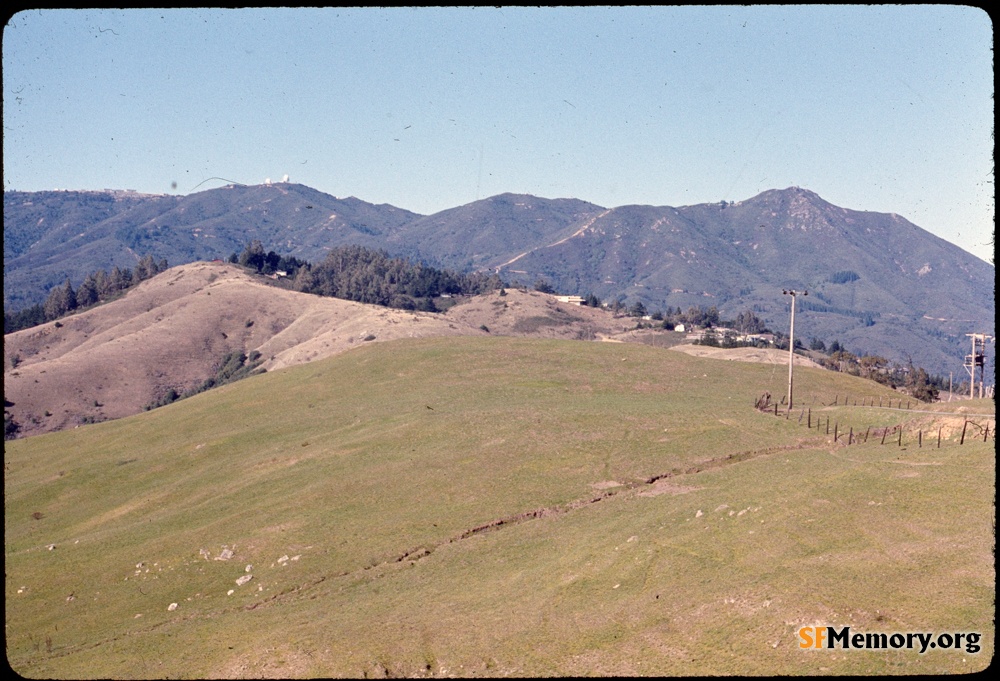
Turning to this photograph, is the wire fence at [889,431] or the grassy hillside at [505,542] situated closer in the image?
the grassy hillside at [505,542]

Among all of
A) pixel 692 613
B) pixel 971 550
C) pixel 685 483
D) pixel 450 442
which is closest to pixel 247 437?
pixel 450 442

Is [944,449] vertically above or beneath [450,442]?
above

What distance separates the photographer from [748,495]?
1443 inches

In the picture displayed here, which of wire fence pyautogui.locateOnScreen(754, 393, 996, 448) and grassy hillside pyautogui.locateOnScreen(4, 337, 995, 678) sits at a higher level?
wire fence pyautogui.locateOnScreen(754, 393, 996, 448)

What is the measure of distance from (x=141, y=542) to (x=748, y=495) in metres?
32.8

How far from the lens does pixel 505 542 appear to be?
129 ft

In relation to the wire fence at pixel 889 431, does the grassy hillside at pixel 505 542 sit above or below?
below

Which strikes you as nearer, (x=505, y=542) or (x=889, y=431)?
(x=505, y=542)

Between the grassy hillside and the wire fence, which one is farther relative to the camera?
the wire fence

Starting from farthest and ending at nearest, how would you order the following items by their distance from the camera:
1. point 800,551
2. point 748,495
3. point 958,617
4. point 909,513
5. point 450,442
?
point 450,442
point 748,495
point 909,513
point 800,551
point 958,617

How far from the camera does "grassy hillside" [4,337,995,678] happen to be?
25391 millimetres

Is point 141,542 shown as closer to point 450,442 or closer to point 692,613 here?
point 450,442

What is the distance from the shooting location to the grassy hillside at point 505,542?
1000 inches

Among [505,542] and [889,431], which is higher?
[889,431]
